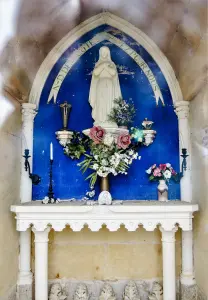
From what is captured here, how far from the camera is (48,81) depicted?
3252 mm

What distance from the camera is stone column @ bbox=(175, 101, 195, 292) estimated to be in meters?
2.97

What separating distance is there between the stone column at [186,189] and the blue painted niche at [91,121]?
0.22ft

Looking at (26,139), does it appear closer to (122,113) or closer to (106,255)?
(122,113)

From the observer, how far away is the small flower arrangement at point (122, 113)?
310 centimetres

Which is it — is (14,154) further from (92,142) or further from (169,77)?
(169,77)

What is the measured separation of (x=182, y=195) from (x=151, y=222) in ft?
1.79

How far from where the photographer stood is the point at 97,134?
2.92 metres

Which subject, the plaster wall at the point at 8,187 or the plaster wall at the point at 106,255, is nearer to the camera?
the plaster wall at the point at 8,187

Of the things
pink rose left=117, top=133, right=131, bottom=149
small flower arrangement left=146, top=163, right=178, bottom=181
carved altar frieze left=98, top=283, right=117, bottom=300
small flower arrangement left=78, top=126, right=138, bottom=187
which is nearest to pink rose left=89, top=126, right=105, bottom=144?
small flower arrangement left=78, top=126, right=138, bottom=187

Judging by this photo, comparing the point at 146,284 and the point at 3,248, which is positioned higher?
the point at 3,248

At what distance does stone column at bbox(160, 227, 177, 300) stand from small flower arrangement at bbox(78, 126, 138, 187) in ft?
2.12

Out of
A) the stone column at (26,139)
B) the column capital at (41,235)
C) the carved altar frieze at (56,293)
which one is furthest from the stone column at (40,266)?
the stone column at (26,139)

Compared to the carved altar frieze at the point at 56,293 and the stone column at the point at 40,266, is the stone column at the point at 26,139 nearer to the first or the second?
the stone column at the point at 40,266

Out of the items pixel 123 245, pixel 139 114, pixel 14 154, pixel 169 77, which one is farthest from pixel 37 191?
pixel 169 77
